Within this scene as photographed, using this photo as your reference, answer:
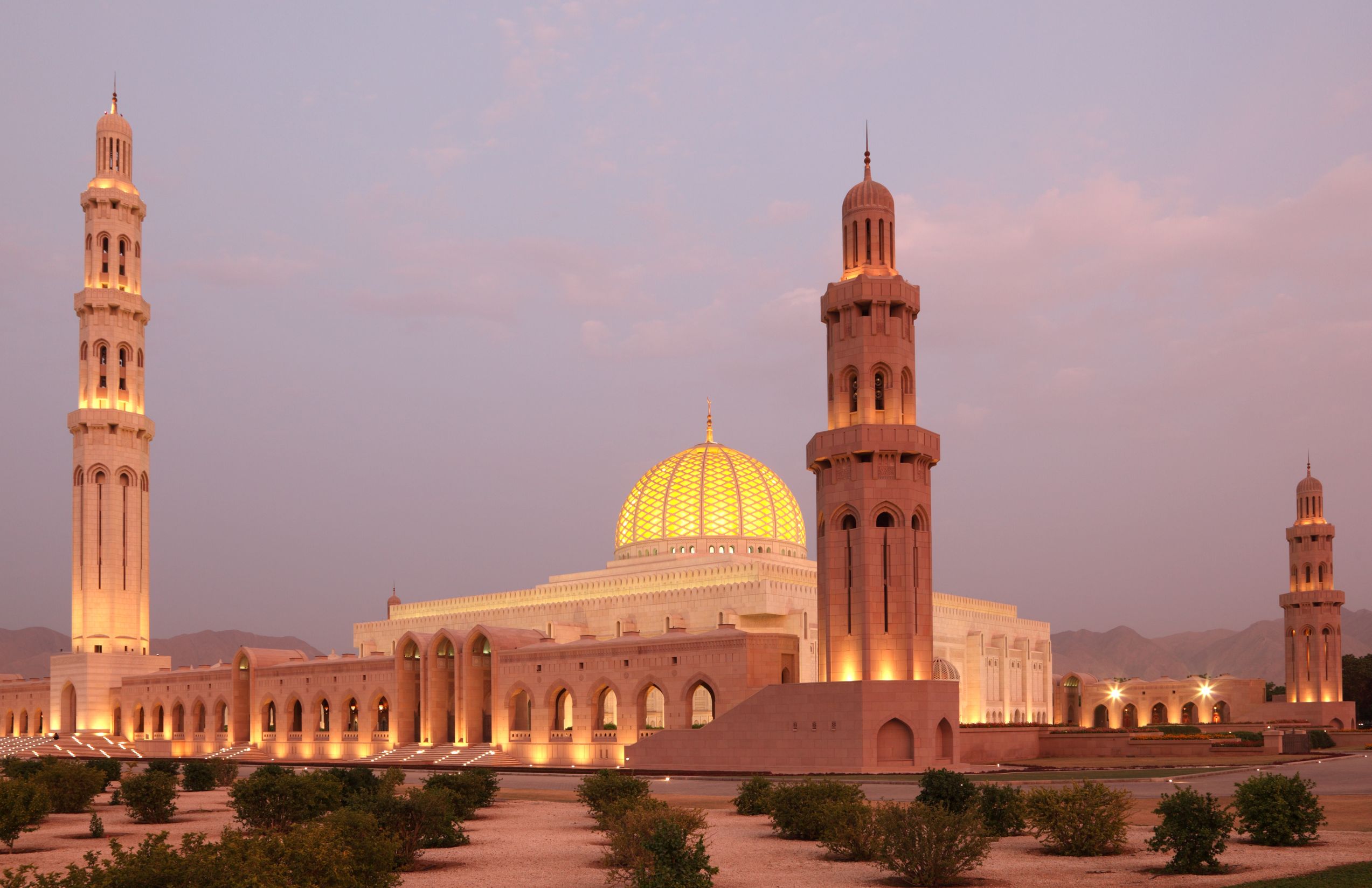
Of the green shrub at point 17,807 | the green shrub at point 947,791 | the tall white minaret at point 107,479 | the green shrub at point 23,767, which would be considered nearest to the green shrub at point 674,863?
the green shrub at point 947,791

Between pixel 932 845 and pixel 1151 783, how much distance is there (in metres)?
12.3

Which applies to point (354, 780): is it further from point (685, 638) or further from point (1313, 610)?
point (1313, 610)

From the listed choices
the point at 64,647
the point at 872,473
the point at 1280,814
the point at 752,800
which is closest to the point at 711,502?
the point at 872,473

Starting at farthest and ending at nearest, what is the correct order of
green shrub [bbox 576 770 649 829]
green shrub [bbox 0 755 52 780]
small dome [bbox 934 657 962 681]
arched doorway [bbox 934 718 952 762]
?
small dome [bbox 934 657 962 681], arched doorway [bbox 934 718 952 762], green shrub [bbox 0 755 52 780], green shrub [bbox 576 770 649 829]

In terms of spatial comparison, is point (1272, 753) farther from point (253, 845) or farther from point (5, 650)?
point (5, 650)

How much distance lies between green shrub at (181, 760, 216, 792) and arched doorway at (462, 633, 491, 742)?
1606cm

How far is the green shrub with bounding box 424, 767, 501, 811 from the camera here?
17.7 meters

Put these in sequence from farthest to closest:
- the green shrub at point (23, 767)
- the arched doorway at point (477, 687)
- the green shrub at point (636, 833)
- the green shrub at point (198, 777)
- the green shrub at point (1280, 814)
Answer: the arched doorway at point (477, 687)
the green shrub at point (198, 777)
the green shrub at point (23, 767)
the green shrub at point (1280, 814)
the green shrub at point (636, 833)

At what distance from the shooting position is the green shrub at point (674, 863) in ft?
33.1

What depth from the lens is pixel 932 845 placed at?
1207 cm

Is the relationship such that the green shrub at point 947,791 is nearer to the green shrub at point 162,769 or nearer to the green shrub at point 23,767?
the green shrub at point 162,769

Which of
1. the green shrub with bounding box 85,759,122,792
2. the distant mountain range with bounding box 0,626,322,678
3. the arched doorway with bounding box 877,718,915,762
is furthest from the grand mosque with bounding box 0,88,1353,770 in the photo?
the distant mountain range with bounding box 0,626,322,678

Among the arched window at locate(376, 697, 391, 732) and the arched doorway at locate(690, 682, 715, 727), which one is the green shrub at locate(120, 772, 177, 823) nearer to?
the arched window at locate(376, 697, 391, 732)

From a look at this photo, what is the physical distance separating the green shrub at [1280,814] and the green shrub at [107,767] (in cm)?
1741
